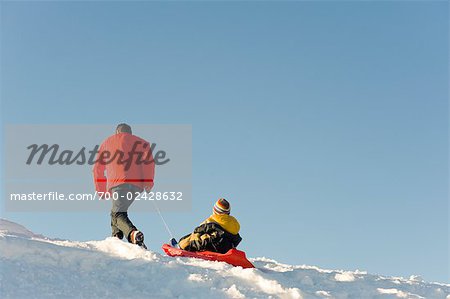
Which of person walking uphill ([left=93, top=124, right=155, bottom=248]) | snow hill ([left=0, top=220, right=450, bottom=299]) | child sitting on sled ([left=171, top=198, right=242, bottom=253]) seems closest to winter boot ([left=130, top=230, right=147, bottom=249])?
person walking uphill ([left=93, top=124, right=155, bottom=248])

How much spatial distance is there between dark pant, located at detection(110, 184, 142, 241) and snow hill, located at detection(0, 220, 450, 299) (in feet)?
3.50

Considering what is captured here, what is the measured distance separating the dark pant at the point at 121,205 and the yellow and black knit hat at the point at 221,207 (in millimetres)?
1475

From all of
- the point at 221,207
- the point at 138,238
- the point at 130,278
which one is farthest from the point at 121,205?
the point at 130,278

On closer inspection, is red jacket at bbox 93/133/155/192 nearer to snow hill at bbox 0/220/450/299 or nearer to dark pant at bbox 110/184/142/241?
dark pant at bbox 110/184/142/241

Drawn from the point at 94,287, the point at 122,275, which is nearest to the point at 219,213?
the point at 122,275

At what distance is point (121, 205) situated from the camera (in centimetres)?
898

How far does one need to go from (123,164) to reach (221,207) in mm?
1904

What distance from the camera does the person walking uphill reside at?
902 cm

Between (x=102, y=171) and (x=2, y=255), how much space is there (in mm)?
3690

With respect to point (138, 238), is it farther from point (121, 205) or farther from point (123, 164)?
point (123, 164)

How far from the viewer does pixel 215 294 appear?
19.1 ft

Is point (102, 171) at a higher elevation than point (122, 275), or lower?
higher

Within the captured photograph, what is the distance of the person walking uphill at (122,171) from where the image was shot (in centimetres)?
902

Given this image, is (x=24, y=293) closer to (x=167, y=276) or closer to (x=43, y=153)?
(x=167, y=276)
